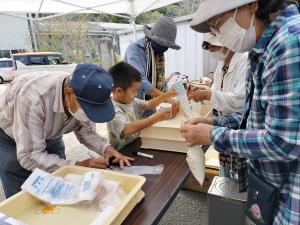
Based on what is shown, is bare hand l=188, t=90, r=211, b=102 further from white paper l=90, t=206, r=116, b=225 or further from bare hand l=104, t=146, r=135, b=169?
white paper l=90, t=206, r=116, b=225

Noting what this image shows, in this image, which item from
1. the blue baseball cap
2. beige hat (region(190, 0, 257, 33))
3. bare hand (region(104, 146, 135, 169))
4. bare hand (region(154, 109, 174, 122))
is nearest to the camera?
beige hat (region(190, 0, 257, 33))

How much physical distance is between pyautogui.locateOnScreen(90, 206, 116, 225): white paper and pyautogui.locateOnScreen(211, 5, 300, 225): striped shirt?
43 cm

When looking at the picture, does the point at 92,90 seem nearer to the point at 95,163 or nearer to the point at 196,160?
the point at 95,163

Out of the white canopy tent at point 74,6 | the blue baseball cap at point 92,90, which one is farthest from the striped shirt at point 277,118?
the white canopy tent at point 74,6

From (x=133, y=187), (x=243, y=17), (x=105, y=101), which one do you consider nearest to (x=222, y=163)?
(x=133, y=187)

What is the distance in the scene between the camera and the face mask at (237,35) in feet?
2.79

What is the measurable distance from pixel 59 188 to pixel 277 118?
831 millimetres

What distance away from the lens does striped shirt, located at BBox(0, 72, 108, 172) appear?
1132 millimetres

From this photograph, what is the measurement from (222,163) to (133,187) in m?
0.85

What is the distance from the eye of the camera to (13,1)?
12.4 ft

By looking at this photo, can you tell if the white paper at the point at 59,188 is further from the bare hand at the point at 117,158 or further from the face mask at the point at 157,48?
the face mask at the point at 157,48

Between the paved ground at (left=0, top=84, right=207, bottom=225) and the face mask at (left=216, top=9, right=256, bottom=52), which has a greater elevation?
the face mask at (left=216, top=9, right=256, bottom=52)

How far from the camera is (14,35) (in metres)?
15.1

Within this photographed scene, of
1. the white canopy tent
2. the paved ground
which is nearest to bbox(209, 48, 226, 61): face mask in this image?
the paved ground
